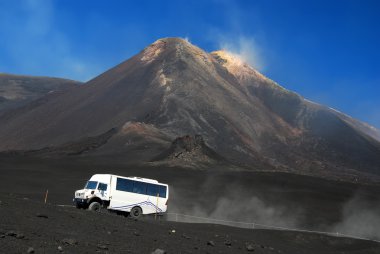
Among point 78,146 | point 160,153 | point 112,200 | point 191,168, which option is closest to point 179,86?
point 78,146

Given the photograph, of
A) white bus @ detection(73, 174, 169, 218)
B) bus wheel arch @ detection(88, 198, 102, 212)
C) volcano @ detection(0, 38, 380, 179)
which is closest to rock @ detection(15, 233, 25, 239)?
bus wheel arch @ detection(88, 198, 102, 212)

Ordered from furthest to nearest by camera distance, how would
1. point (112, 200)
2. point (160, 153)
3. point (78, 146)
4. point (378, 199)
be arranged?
point (78, 146) < point (160, 153) < point (378, 199) < point (112, 200)

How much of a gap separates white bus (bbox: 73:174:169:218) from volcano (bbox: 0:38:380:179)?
56.3 meters

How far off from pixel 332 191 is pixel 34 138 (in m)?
91.7

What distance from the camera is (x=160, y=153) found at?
86375 millimetres

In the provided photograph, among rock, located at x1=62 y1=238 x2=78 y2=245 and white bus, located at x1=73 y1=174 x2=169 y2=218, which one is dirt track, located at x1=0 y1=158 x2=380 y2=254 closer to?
rock, located at x1=62 y1=238 x2=78 y2=245

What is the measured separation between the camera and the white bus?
28.5 m

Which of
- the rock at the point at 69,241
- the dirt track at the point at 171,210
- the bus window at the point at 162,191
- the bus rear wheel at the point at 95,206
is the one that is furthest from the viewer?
the bus window at the point at 162,191

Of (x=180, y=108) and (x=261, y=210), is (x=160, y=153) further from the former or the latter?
(x=180, y=108)

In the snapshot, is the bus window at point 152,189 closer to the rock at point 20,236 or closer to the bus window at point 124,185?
the bus window at point 124,185

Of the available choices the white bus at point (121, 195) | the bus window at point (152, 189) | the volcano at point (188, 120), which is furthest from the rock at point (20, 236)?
the volcano at point (188, 120)

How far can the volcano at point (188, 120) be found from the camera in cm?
11000

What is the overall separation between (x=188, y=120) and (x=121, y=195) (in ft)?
326

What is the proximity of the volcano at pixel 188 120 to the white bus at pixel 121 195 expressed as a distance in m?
56.3
